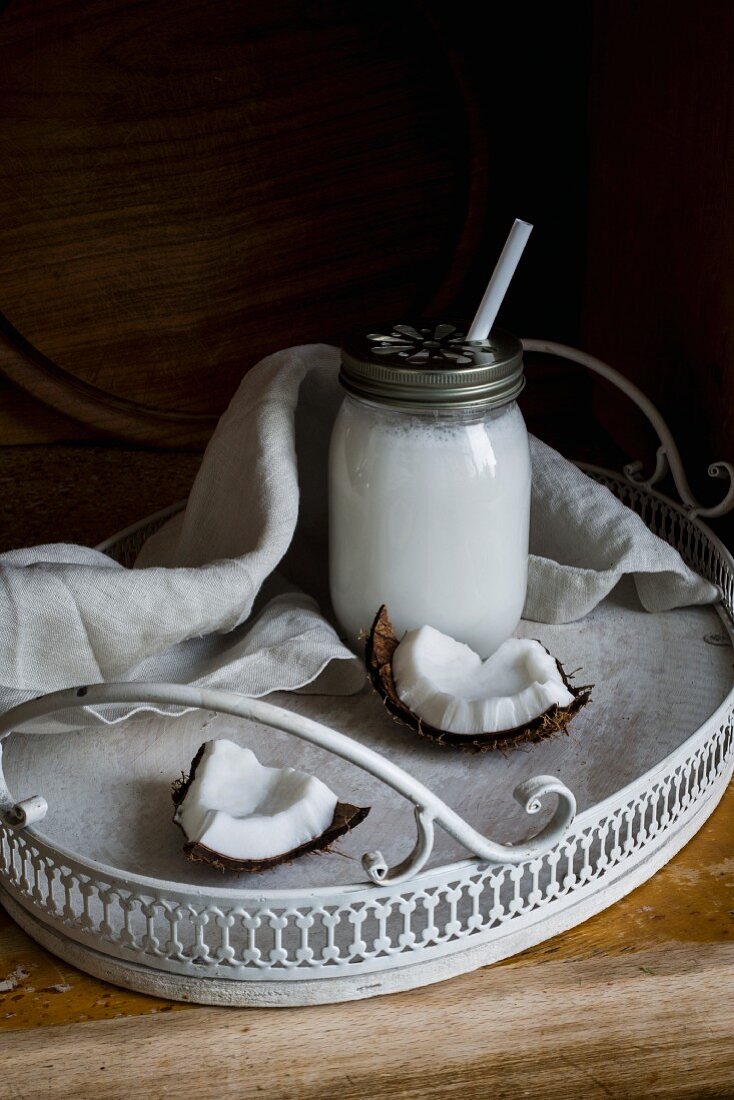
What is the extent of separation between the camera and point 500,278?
556mm

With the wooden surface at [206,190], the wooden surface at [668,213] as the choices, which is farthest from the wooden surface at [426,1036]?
the wooden surface at [206,190]

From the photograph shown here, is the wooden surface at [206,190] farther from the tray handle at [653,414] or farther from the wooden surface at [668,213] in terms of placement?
the tray handle at [653,414]

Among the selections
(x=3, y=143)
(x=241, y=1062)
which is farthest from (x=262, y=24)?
(x=241, y=1062)

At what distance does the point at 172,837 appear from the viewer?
0.50 meters

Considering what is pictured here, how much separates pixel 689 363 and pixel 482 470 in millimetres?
245

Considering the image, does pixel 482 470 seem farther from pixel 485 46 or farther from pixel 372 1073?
pixel 485 46

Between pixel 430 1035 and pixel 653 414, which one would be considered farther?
pixel 653 414

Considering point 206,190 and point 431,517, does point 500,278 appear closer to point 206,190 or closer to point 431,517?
point 431,517

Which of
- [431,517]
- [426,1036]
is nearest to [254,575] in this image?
[431,517]

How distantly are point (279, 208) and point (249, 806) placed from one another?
561 millimetres

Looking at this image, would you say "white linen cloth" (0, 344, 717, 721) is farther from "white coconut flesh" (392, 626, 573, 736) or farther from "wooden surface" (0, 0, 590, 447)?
"wooden surface" (0, 0, 590, 447)

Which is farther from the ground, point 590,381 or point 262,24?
point 262,24

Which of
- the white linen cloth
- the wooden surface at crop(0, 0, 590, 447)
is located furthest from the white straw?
the wooden surface at crop(0, 0, 590, 447)

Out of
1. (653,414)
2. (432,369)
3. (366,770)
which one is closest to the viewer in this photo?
(366,770)
